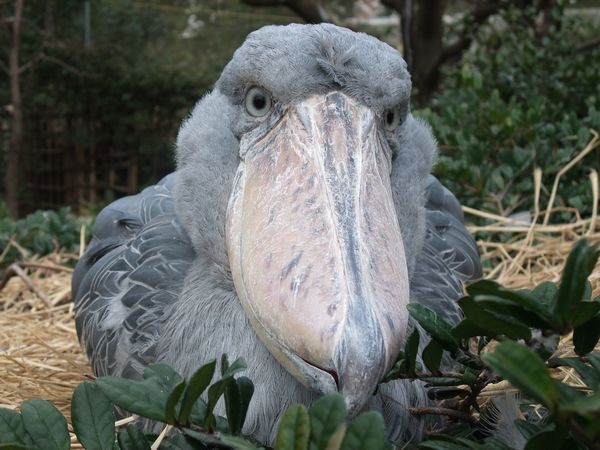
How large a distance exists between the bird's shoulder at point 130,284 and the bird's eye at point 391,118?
0.54 metres

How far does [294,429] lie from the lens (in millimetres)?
764

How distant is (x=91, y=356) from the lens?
1.77 metres

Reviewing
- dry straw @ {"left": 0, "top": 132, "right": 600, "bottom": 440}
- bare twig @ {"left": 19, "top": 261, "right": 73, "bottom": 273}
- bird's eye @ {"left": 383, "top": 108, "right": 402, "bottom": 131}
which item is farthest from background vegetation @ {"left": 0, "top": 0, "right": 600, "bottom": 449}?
bird's eye @ {"left": 383, "top": 108, "right": 402, "bottom": 131}

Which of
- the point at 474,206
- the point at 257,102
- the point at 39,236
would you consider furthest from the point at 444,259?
the point at 39,236

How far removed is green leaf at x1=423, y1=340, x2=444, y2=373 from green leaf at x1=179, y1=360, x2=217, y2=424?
32cm

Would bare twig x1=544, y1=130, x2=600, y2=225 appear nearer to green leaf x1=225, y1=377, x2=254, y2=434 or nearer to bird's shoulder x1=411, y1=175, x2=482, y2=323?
bird's shoulder x1=411, y1=175, x2=482, y2=323

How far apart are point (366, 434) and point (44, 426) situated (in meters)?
0.41

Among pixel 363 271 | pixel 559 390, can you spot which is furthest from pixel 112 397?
pixel 559 390

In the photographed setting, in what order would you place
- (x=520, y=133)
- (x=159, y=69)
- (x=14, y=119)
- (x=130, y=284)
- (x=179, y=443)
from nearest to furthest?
(x=179, y=443), (x=130, y=284), (x=520, y=133), (x=14, y=119), (x=159, y=69)

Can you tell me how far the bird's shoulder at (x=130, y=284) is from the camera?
159 cm

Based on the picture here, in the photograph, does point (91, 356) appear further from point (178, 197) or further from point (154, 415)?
point (154, 415)

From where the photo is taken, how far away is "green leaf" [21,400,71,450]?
3.09 feet

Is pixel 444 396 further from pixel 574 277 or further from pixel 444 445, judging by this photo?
pixel 574 277

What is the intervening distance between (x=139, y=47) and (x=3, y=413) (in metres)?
10.0
